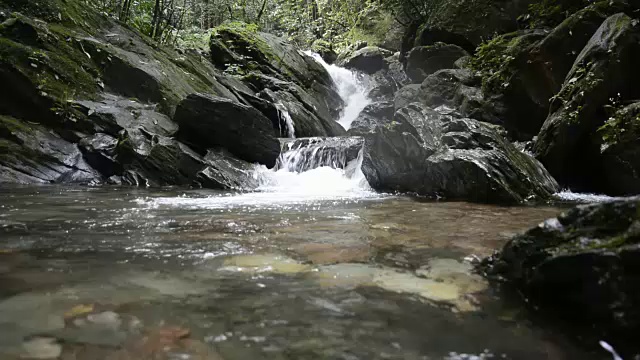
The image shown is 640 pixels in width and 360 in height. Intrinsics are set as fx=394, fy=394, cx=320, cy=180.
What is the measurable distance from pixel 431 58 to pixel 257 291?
51.8ft

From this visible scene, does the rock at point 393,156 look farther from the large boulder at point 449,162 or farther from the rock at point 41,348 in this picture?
the rock at point 41,348

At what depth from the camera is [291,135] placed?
1505 cm

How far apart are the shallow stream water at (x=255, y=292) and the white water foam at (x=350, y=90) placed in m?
16.3

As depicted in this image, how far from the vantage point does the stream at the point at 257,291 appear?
173 cm

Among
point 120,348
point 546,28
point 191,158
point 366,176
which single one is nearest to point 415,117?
point 366,176

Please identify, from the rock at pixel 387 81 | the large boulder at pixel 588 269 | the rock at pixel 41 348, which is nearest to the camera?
the rock at pixel 41 348

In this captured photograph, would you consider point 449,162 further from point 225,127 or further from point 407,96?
point 407,96

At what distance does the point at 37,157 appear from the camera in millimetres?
9602

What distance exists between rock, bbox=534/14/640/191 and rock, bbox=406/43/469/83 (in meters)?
7.72

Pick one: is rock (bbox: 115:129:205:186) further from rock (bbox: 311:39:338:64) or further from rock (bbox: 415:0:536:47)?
rock (bbox: 311:39:338:64)

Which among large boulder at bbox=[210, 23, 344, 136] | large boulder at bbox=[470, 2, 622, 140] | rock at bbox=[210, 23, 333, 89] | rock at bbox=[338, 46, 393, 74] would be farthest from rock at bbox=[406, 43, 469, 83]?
rock at bbox=[338, 46, 393, 74]

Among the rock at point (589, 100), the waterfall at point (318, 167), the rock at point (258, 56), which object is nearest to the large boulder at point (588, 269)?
the rock at point (589, 100)

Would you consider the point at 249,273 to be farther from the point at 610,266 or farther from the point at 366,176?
the point at 366,176

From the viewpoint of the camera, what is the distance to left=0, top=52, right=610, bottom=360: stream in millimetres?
1732
